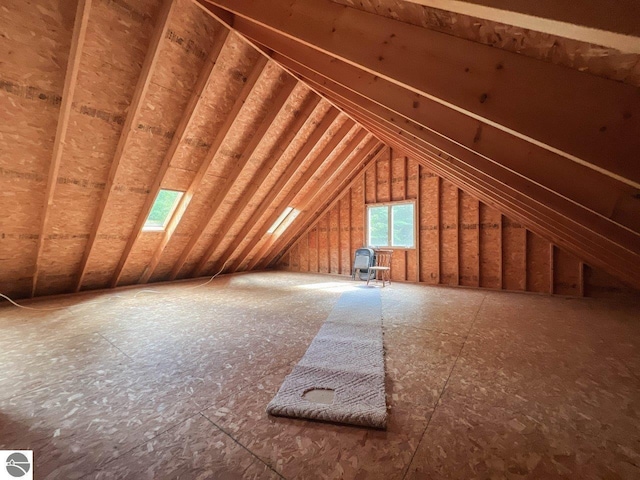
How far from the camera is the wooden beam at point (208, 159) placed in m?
3.21

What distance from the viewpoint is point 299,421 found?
1.55m

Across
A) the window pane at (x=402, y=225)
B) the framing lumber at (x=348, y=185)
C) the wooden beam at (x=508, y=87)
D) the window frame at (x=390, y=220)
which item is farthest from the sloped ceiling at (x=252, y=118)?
the window pane at (x=402, y=225)

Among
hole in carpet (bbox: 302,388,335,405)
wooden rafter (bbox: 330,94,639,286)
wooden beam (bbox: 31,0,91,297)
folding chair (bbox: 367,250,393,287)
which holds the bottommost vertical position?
hole in carpet (bbox: 302,388,335,405)

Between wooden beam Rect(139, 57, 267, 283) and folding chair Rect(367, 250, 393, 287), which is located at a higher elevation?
wooden beam Rect(139, 57, 267, 283)

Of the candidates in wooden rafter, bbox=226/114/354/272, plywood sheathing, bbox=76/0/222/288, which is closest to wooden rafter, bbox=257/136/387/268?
wooden rafter, bbox=226/114/354/272

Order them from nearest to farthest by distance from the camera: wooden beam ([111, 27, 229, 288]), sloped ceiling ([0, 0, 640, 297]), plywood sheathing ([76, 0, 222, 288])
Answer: sloped ceiling ([0, 0, 640, 297])
plywood sheathing ([76, 0, 222, 288])
wooden beam ([111, 27, 229, 288])

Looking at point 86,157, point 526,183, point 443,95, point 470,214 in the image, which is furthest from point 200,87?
point 470,214

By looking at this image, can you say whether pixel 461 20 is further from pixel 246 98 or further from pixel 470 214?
pixel 470 214

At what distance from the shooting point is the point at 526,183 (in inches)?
70.0

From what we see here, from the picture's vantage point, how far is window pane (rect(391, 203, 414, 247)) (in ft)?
22.6

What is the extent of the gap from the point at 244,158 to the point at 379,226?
15.0ft

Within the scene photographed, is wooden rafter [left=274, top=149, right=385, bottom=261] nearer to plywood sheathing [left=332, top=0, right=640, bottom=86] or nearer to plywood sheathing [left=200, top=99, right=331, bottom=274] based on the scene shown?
plywood sheathing [left=200, top=99, right=331, bottom=274]

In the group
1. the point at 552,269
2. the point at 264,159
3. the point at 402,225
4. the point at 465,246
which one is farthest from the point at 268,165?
the point at 552,269

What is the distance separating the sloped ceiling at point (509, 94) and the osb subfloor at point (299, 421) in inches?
48.1
